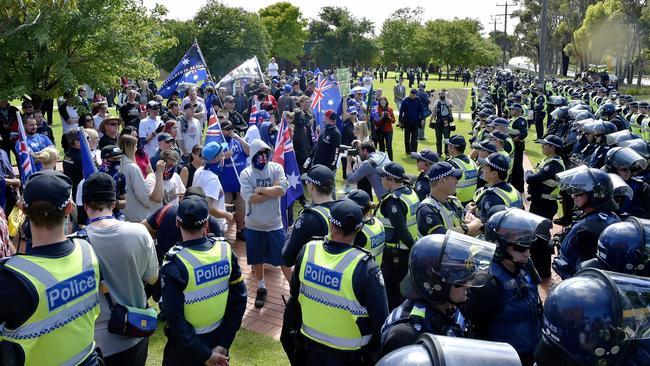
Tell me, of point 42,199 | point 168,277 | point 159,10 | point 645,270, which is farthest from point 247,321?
point 159,10

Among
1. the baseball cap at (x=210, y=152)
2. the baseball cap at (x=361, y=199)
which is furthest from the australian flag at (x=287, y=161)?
the baseball cap at (x=361, y=199)

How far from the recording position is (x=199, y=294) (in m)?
3.79

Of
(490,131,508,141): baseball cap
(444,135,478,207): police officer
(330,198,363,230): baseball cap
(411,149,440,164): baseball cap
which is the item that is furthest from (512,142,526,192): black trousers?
(330,198,363,230): baseball cap

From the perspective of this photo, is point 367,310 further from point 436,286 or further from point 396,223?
point 396,223

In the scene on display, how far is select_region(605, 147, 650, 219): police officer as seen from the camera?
6492mm

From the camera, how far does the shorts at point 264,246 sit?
23.1 ft

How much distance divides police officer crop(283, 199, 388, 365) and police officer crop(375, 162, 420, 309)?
1.80 metres

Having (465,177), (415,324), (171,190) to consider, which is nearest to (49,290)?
(415,324)

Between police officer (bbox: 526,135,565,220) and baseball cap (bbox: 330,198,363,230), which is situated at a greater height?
baseball cap (bbox: 330,198,363,230)

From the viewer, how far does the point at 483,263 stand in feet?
9.91

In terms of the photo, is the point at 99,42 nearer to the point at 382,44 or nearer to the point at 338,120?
the point at 338,120

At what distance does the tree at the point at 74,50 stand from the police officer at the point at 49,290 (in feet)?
30.4

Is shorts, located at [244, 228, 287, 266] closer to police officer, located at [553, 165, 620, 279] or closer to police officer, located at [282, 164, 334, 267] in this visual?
police officer, located at [282, 164, 334, 267]

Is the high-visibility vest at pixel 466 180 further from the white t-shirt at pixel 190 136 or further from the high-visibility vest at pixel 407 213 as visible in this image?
the white t-shirt at pixel 190 136
